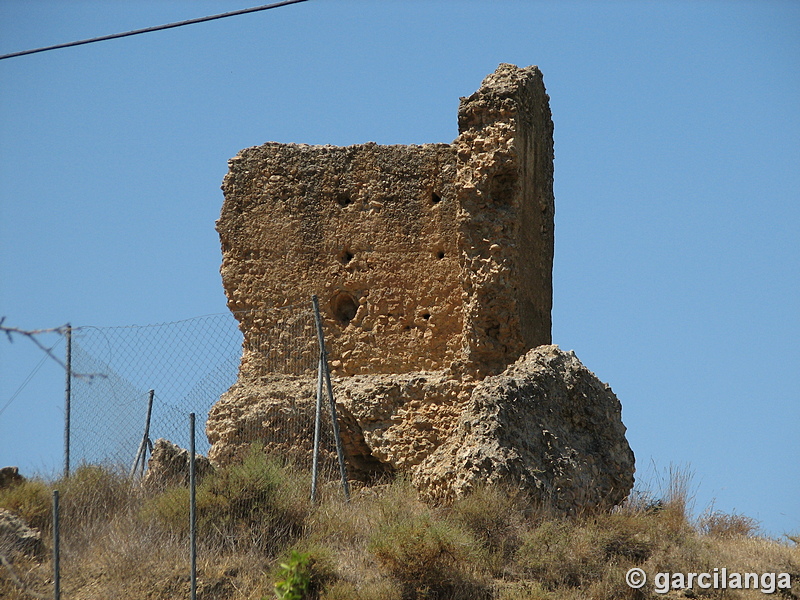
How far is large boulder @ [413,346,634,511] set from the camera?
37.8 feet

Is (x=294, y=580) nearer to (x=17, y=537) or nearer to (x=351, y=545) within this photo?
(x=351, y=545)

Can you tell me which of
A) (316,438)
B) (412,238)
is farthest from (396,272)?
(316,438)

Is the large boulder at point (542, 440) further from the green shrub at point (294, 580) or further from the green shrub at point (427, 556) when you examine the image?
the green shrub at point (294, 580)

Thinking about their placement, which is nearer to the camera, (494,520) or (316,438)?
(494,520)

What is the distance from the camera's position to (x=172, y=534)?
11.3 m

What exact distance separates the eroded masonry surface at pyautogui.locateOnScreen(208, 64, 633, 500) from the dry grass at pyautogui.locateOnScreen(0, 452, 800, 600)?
110cm

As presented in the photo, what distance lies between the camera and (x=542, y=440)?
11883 millimetres

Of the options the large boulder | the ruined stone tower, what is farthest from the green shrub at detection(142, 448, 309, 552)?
the ruined stone tower

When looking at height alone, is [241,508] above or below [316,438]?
below

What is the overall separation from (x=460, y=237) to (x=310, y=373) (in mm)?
2173

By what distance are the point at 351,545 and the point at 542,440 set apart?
2.05 metres

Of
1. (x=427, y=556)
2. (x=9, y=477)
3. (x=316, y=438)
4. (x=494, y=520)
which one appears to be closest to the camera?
(x=427, y=556)

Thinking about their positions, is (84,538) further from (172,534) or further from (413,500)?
(413,500)

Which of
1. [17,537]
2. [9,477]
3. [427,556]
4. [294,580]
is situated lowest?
[294,580]
